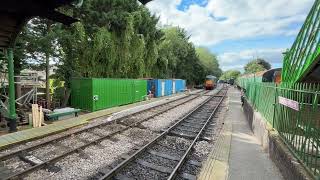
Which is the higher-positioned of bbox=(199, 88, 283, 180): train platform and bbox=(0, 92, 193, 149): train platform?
bbox=(0, 92, 193, 149): train platform

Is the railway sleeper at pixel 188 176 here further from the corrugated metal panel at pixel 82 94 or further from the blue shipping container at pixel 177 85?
the blue shipping container at pixel 177 85

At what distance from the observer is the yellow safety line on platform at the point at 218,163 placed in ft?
21.7

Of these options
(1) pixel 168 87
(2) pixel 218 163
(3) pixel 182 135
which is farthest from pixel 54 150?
(1) pixel 168 87

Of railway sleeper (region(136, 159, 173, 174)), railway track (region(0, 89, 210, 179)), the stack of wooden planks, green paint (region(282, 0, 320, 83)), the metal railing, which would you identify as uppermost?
green paint (region(282, 0, 320, 83))

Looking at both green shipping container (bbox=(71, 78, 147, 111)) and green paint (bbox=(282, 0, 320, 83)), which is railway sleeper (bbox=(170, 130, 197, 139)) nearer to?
green paint (bbox=(282, 0, 320, 83))

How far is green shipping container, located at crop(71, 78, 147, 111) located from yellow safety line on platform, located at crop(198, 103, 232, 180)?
33.7 ft

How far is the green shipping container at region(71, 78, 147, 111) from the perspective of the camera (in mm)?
18359

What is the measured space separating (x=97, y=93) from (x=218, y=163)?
1279cm

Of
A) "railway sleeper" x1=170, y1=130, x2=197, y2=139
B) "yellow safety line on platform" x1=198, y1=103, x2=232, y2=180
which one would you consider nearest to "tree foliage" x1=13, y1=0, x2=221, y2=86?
"railway sleeper" x1=170, y1=130, x2=197, y2=139

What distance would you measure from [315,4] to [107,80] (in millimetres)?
15267

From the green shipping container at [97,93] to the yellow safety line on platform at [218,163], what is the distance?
10.3 metres

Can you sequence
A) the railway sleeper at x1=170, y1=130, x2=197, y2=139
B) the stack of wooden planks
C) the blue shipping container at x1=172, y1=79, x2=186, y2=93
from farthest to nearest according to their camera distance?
the blue shipping container at x1=172, y1=79, x2=186, y2=93 < the stack of wooden planks < the railway sleeper at x1=170, y1=130, x2=197, y2=139

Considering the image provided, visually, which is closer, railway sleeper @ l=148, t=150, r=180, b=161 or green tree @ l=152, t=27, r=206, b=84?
railway sleeper @ l=148, t=150, r=180, b=161

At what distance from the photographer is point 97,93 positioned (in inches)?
741
